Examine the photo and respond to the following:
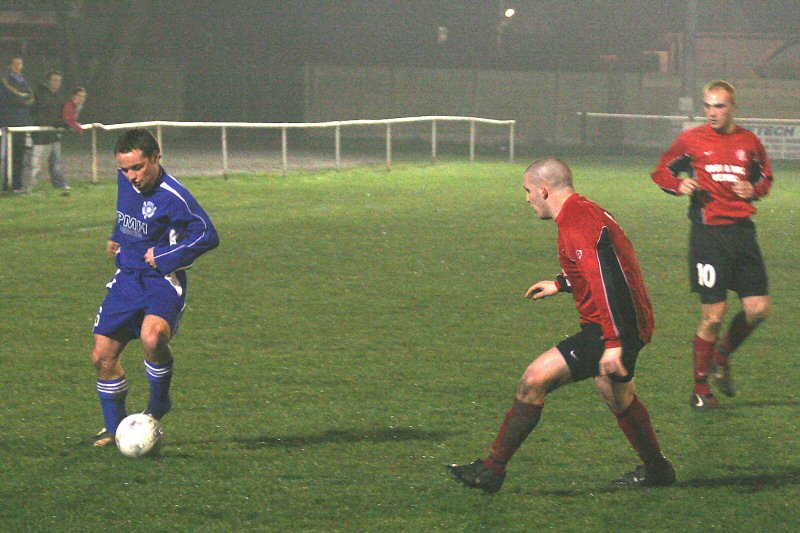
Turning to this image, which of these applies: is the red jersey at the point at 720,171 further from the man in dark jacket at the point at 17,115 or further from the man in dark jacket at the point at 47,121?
the man in dark jacket at the point at 47,121

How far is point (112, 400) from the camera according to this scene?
241 inches

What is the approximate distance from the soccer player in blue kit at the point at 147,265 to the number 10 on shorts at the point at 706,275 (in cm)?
294

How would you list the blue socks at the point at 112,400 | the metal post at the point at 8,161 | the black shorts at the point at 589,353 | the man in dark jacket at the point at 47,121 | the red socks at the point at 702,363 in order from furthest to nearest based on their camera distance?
the man in dark jacket at the point at 47,121 < the metal post at the point at 8,161 < the red socks at the point at 702,363 < the blue socks at the point at 112,400 < the black shorts at the point at 589,353

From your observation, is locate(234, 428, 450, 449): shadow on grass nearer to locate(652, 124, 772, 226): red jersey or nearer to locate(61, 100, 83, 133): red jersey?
locate(652, 124, 772, 226): red jersey

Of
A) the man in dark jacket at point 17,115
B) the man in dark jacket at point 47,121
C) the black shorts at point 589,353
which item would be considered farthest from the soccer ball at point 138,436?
the man in dark jacket at point 47,121

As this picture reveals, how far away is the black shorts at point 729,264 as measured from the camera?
7164mm

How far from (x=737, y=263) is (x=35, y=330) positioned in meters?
5.05

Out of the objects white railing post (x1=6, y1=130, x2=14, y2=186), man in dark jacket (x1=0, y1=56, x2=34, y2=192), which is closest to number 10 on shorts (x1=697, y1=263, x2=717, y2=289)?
white railing post (x1=6, y1=130, x2=14, y2=186)

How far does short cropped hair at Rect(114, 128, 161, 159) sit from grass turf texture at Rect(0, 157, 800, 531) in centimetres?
148

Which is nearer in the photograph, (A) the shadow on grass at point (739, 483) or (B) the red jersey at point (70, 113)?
(A) the shadow on grass at point (739, 483)

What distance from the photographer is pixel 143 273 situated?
6.02 meters

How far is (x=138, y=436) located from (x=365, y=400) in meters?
1.65

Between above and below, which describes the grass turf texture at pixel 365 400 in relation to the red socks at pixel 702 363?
below

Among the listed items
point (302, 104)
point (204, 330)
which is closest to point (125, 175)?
point (204, 330)
